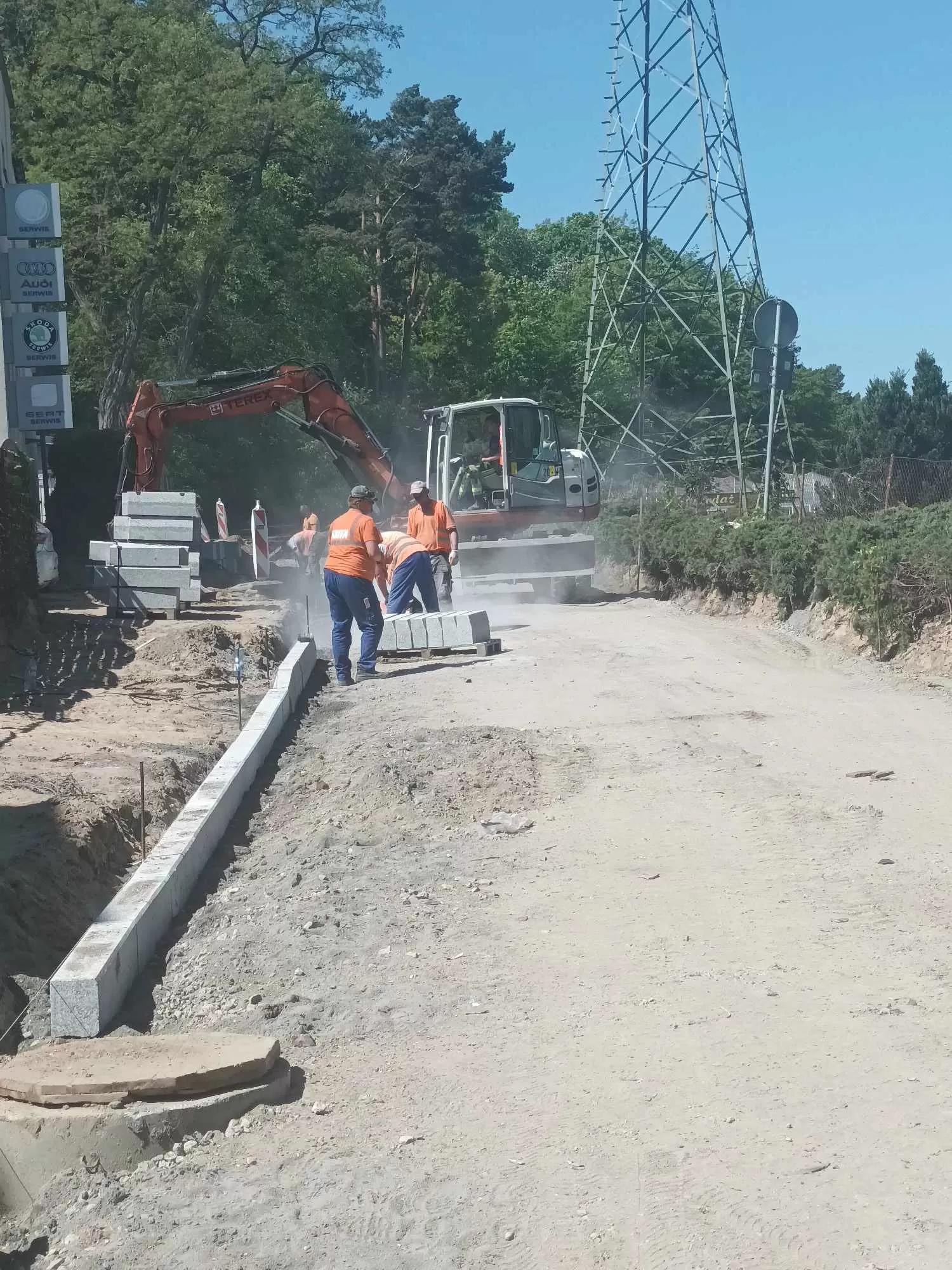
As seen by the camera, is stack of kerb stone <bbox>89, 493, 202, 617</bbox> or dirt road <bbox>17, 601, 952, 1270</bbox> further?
stack of kerb stone <bbox>89, 493, 202, 617</bbox>

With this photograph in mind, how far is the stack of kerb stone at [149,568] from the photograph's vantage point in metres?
18.5

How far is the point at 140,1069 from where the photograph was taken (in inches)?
196

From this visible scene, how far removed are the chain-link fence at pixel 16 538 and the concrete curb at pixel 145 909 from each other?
6.26 m

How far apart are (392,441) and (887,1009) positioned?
45362 millimetres

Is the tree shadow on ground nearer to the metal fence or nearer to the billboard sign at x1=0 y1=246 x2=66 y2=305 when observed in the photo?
the metal fence

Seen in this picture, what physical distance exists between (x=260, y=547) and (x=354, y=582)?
11.8m

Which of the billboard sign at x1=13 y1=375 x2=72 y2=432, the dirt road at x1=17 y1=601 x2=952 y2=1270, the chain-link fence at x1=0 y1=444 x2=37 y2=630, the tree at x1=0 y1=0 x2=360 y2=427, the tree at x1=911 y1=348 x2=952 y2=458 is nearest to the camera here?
the dirt road at x1=17 y1=601 x2=952 y2=1270

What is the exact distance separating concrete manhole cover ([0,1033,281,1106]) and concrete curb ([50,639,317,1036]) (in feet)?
1.24

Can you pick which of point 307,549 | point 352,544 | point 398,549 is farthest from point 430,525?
point 307,549

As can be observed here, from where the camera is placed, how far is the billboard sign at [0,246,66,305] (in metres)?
24.4

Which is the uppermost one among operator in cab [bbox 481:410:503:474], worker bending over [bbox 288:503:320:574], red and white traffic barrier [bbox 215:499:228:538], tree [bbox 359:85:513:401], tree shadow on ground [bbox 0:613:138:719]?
tree [bbox 359:85:513:401]

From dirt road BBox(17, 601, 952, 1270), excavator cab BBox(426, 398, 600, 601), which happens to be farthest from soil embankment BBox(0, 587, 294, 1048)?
excavator cab BBox(426, 398, 600, 601)

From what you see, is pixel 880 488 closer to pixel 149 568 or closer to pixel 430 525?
pixel 430 525

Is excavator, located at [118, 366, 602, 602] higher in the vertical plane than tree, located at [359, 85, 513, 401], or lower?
lower
